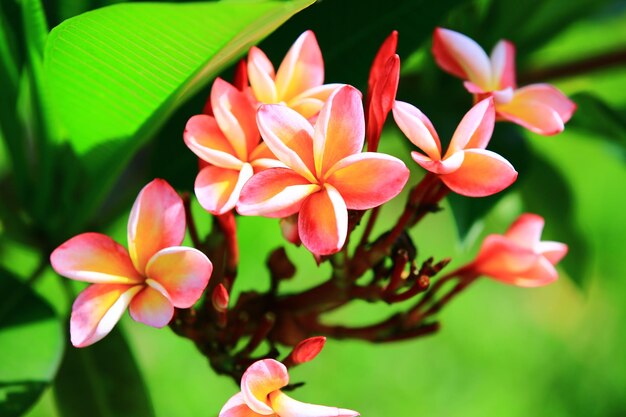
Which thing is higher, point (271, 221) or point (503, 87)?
point (503, 87)

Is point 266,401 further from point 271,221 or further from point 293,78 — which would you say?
point 271,221

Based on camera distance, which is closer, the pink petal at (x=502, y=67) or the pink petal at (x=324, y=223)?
the pink petal at (x=324, y=223)

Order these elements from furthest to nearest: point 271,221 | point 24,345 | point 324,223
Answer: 1. point 271,221
2. point 24,345
3. point 324,223

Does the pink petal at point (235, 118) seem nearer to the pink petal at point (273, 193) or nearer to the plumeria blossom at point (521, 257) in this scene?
the pink petal at point (273, 193)

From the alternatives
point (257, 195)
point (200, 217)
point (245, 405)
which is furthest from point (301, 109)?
point (200, 217)

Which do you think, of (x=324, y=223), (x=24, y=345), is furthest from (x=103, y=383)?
(x=324, y=223)

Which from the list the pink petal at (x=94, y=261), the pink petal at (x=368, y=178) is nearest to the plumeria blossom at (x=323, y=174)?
the pink petal at (x=368, y=178)
